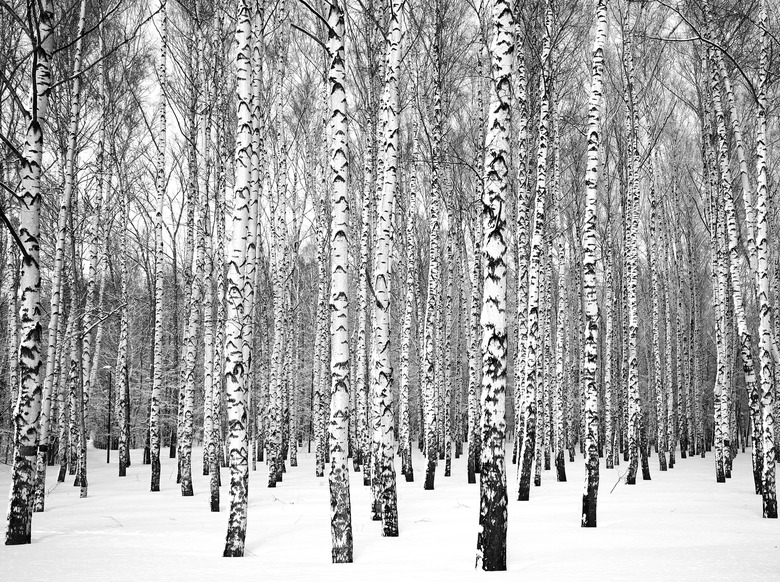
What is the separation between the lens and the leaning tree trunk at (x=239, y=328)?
5.86 meters

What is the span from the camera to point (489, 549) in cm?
491

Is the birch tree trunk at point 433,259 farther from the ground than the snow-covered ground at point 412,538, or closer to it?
farther from the ground

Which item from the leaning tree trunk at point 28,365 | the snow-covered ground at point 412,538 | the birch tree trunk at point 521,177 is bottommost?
the snow-covered ground at point 412,538

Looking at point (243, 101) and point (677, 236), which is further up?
point (677, 236)

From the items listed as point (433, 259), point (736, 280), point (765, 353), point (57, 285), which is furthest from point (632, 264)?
point (57, 285)

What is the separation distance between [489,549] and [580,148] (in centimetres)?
1500

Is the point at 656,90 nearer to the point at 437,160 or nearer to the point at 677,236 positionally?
the point at 677,236

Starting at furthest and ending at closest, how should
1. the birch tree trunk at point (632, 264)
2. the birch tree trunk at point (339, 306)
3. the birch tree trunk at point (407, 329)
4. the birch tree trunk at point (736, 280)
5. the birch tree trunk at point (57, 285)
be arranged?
the birch tree trunk at point (632, 264)
the birch tree trunk at point (407, 329)
the birch tree trunk at point (57, 285)
the birch tree trunk at point (736, 280)
the birch tree trunk at point (339, 306)

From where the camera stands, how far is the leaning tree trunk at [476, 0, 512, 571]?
16.1 ft

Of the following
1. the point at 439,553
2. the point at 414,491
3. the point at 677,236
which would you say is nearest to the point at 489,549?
the point at 439,553

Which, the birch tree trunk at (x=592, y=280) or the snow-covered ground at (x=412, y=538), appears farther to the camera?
the birch tree trunk at (x=592, y=280)

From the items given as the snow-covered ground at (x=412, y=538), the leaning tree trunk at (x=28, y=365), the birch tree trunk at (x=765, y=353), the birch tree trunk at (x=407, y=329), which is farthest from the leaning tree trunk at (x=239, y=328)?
the birch tree trunk at (x=765, y=353)

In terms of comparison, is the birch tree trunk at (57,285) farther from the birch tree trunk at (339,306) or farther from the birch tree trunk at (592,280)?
the birch tree trunk at (592,280)

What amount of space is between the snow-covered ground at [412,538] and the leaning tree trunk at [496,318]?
387 mm
